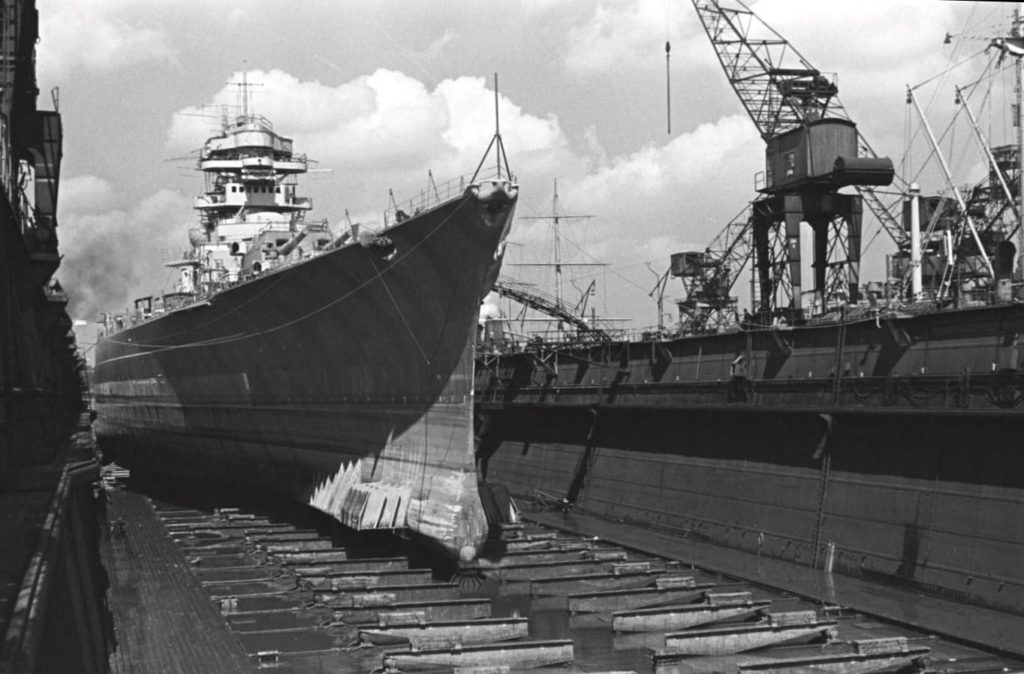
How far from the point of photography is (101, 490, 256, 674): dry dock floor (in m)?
14.8

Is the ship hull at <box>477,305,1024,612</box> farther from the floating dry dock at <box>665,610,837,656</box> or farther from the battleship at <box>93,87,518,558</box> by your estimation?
the battleship at <box>93,87,518,558</box>

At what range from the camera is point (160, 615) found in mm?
17594

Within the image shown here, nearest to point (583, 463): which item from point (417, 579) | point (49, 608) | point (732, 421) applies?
point (732, 421)

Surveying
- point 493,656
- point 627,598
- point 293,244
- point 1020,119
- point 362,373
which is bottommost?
point 493,656

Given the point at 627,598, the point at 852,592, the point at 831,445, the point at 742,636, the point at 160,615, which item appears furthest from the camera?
the point at 831,445

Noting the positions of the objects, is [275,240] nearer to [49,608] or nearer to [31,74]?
[31,74]

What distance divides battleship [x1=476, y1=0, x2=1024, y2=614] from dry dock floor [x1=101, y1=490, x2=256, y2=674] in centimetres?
1152

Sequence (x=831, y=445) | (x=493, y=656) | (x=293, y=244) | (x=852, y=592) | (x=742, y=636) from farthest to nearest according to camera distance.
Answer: (x=293, y=244), (x=831, y=445), (x=852, y=592), (x=742, y=636), (x=493, y=656)

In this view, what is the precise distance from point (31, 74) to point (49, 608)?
2220 centimetres

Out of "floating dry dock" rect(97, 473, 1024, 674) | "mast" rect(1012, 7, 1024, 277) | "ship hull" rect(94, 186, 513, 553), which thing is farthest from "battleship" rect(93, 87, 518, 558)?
"mast" rect(1012, 7, 1024, 277)

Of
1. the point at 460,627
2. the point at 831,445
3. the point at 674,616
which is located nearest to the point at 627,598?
the point at 674,616

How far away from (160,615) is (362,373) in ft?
22.3

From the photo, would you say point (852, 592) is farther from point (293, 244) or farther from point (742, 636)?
point (293, 244)

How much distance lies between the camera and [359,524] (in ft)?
70.8
